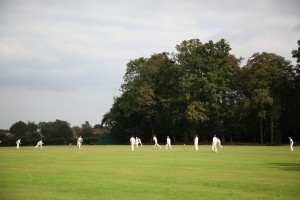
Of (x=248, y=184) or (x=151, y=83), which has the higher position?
(x=151, y=83)

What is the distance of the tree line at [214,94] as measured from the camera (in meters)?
72.1

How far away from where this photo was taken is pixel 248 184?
1584 cm

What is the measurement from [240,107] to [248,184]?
6450cm

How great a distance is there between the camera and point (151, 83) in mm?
86188

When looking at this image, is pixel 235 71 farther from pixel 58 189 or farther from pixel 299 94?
pixel 58 189

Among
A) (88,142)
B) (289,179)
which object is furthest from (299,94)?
(289,179)

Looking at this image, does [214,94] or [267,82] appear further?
[214,94]

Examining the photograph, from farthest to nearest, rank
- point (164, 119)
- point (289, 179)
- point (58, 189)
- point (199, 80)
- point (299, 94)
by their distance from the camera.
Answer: point (164, 119), point (199, 80), point (299, 94), point (289, 179), point (58, 189)

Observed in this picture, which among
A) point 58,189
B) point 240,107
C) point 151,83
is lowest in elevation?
point 58,189

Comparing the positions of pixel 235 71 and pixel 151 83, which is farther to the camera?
pixel 151 83

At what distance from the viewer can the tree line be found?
2840 inches

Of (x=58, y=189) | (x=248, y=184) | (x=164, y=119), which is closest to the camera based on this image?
(x=58, y=189)

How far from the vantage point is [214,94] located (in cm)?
7675

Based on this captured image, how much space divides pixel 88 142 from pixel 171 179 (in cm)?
8140
